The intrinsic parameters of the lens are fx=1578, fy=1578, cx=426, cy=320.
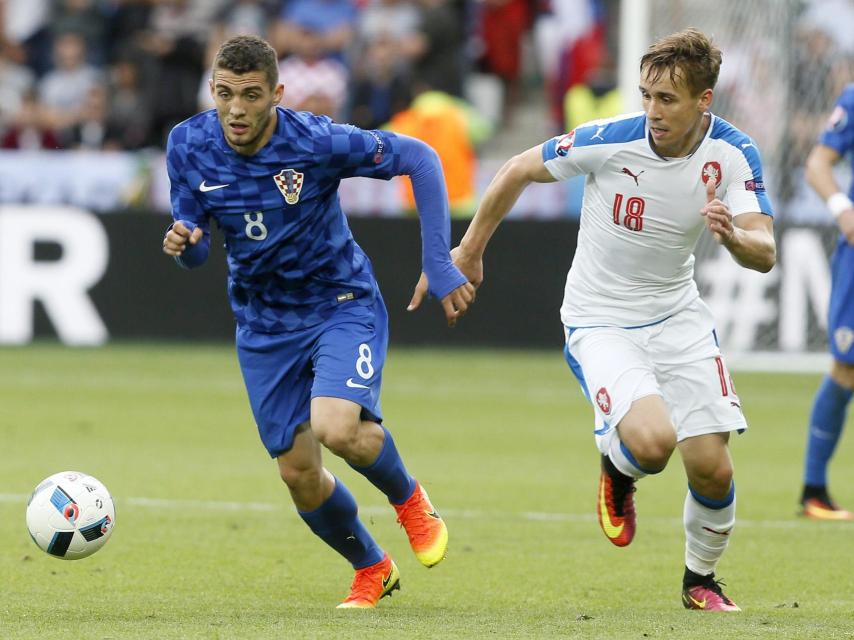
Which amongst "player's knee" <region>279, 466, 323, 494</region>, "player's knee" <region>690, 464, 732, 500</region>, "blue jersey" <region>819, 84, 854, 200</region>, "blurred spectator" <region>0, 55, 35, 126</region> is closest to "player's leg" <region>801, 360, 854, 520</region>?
"blue jersey" <region>819, 84, 854, 200</region>

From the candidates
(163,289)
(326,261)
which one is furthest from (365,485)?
(163,289)

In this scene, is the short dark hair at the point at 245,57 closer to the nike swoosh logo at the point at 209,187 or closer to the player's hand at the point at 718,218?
the nike swoosh logo at the point at 209,187

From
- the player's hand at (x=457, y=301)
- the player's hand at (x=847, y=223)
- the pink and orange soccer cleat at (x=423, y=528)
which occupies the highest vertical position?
the player's hand at (x=457, y=301)

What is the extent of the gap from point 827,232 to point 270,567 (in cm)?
873

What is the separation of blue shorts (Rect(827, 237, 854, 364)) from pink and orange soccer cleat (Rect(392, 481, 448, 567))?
285cm

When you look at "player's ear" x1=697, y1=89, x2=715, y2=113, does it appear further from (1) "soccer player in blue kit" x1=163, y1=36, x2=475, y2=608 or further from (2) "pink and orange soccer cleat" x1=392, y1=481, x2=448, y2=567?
(2) "pink and orange soccer cleat" x1=392, y1=481, x2=448, y2=567

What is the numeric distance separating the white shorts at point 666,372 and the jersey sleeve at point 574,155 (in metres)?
0.61

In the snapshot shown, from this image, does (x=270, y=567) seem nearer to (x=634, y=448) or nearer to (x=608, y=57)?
(x=634, y=448)

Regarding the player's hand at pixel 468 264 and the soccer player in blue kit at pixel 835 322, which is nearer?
the player's hand at pixel 468 264

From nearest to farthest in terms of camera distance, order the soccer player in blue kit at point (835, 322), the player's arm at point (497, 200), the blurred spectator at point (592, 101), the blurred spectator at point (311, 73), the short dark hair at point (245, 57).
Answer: the short dark hair at point (245, 57) < the player's arm at point (497, 200) < the soccer player in blue kit at point (835, 322) < the blurred spectator at point (592, 101) < the blurred spectator at point (311, 73)

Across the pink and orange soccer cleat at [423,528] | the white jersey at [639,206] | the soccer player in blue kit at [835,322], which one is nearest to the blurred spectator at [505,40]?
the soccer player in blue kit at [835,322]

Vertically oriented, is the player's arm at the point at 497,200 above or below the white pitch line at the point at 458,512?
above

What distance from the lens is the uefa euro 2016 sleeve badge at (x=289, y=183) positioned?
5.73 m

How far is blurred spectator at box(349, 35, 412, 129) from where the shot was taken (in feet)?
55.6
